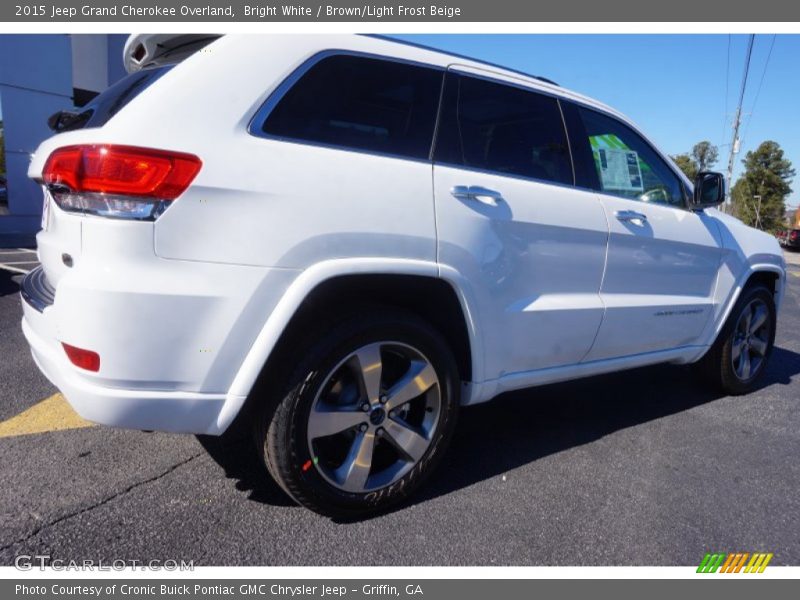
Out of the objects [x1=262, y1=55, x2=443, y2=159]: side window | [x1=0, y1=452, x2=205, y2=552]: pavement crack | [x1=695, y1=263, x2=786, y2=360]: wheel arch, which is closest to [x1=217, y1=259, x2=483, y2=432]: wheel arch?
[x1=262, y1=55, x2=443, y2=159]: side window

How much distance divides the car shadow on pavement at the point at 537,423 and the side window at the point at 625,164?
1.38m

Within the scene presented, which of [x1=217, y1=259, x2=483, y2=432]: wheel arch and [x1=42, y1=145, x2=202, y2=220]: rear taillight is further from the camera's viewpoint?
[x1=217, y1=259, x2=483, y2=432]: wheel arch

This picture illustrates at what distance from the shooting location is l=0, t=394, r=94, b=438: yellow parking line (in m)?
2.88

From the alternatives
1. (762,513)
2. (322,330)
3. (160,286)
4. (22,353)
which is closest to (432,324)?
(322,330)

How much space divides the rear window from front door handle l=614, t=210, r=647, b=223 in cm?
226

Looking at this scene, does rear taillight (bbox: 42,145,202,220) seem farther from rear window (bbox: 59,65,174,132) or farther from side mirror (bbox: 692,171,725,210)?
side mirror (bbox: 692,171,725,210)

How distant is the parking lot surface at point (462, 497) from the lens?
2152 mm

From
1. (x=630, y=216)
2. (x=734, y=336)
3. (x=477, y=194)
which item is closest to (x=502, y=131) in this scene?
(x=477, y=194)

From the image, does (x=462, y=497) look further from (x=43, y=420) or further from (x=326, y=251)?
(x=43, y=420)

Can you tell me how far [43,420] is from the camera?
302 centimetres

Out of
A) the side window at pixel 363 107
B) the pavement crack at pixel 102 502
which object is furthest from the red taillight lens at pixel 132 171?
the pavement crack at pixel 102 502

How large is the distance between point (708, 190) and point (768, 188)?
137 ft

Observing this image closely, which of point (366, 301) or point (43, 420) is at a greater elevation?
point (366, 301)

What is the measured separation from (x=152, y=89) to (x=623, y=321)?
251 centimetres
